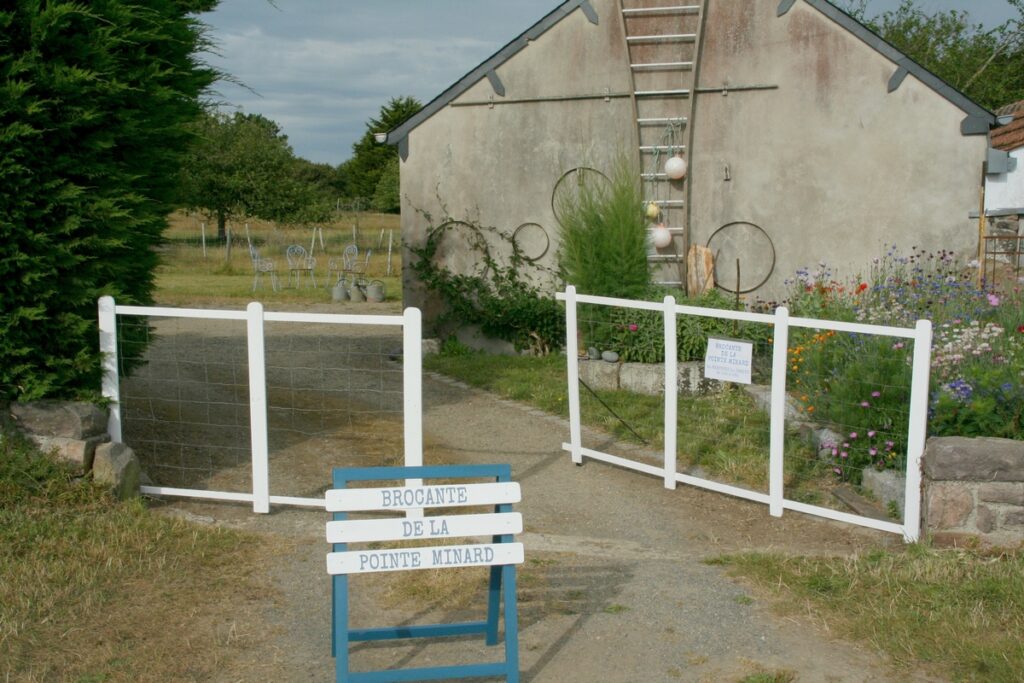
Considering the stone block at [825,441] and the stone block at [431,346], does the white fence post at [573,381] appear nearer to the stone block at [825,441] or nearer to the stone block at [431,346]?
the stone block at [825,441]

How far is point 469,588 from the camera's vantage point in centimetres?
552

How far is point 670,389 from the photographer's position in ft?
24.7

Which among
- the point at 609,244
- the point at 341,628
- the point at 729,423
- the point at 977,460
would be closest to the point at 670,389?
the point at 729,423

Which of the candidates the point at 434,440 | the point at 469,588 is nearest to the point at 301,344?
the point at 434,440

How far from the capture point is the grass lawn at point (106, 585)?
15.0 ft

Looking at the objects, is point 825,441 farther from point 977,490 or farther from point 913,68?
point 913,68

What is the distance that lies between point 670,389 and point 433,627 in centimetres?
335

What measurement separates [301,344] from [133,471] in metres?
7.89

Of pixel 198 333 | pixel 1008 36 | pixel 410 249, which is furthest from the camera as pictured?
pixel 1008 36

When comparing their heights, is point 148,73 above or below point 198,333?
above

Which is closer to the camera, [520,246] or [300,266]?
[520,246]

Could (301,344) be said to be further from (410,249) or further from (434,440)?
(434,440)

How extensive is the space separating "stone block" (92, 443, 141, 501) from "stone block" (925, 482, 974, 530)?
4.90 m

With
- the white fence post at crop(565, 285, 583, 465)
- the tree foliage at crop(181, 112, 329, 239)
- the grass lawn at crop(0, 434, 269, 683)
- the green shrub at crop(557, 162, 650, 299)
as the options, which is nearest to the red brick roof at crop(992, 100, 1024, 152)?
the green shrub at crop(557, 162, 650, 299)
